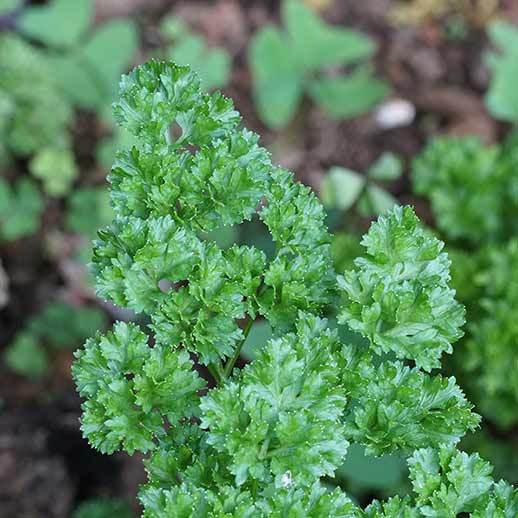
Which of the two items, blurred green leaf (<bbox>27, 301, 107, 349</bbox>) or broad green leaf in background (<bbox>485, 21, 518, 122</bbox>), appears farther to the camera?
broad green leaf in background (<bbox>485, 21, 518, 122</bbox>)

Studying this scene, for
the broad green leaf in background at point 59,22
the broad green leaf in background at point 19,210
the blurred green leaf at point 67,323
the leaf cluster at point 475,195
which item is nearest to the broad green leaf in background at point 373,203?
the leaf cluster at point 475,195

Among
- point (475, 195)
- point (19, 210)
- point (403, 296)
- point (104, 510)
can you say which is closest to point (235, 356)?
point (403, 296)

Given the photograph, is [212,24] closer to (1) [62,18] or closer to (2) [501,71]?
(1) [62,18]

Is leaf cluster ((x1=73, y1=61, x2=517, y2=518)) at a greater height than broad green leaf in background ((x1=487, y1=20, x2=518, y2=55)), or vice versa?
broad green leaf in background ((x1=487, y1=20, x2=518, y2=55))

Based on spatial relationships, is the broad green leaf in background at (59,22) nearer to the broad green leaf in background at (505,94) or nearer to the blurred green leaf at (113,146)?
the blurred green leaf at (113,146)

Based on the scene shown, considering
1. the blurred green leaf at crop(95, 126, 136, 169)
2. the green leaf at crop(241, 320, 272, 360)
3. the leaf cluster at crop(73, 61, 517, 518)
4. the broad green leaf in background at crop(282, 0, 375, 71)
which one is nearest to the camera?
the leaf cluster at crop(73, 61, 517, 518)

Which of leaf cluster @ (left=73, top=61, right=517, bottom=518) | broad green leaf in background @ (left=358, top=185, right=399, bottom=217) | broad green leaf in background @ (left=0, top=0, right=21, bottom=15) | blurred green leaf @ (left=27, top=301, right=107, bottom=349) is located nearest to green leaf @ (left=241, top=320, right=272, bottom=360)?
broad green leaf in background @ (left=358, top=185, right=399, bottom=217)

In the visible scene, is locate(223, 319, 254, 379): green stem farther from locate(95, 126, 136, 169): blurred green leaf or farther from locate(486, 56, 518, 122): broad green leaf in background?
locate(486, 56, 518, 122): broad green leaf in background
